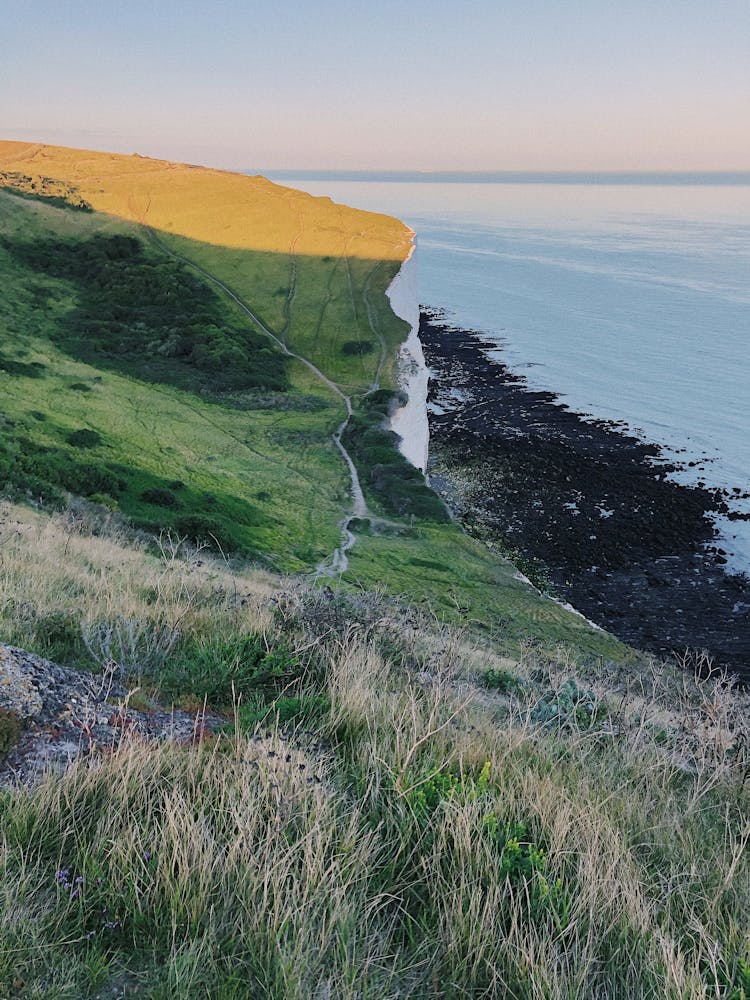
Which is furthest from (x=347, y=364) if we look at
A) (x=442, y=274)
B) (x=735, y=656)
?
(x=442, y=274)

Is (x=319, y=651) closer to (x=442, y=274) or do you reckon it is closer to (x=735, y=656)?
(x=735, y=656)

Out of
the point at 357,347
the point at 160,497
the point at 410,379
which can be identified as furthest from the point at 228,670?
the point at 357,347

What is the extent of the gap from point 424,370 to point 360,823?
5877cm

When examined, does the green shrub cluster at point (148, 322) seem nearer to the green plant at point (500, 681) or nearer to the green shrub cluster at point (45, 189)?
the green shrub cluster at point (45, 189)

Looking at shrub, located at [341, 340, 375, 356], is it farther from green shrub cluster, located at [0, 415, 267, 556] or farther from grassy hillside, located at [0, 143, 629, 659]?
green shrub cluster, located at [0, 415, 267, 556]

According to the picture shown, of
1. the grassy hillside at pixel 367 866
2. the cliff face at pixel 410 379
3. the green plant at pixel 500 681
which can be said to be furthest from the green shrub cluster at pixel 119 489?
the grassy hillside at pixel 367 866

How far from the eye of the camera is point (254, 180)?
301ft

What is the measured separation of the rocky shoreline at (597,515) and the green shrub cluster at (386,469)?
222cm

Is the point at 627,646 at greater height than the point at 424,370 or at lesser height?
lesser

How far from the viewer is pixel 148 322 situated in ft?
203

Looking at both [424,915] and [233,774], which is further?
[233,774]

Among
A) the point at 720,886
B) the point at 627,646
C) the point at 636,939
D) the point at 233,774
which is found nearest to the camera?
the point at 636,939

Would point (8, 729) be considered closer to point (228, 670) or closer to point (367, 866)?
point (228, 670)

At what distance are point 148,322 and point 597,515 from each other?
43.3 m
